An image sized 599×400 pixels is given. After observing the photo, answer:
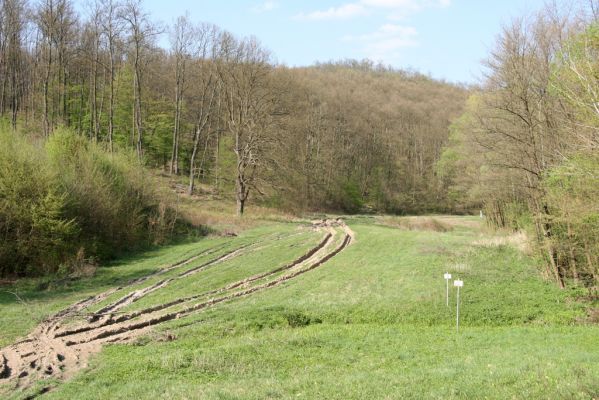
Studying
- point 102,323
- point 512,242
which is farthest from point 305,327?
point 512,242

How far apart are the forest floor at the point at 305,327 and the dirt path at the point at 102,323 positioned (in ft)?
0.24

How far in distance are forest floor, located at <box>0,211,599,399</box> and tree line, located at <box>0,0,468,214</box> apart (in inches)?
843

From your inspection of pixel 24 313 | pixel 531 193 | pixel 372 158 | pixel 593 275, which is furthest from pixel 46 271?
pixel 372 158

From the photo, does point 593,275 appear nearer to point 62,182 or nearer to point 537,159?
point 537,159

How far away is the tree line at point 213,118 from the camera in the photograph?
47.9m

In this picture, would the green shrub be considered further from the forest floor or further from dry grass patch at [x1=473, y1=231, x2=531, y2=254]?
dry grass patch at [x1=473, y1=231, x2=531, y2=254]

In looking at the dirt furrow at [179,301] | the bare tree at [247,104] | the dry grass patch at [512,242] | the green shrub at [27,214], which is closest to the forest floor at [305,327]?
the dirt furrow at [179,301]

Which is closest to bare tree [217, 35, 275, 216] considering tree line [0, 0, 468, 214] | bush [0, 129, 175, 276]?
tree line [0, 0, 468, 214]

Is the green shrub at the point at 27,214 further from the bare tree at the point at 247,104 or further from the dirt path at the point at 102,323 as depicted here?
the bare tree at the point at 247,104

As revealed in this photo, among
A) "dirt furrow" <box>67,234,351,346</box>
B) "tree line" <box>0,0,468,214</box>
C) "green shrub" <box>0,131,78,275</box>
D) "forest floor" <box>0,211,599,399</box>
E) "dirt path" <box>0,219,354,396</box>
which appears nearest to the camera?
"forest floor" <box>0,211,599,399</box>

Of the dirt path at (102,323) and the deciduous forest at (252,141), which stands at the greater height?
the deciduous forest at (252,141)

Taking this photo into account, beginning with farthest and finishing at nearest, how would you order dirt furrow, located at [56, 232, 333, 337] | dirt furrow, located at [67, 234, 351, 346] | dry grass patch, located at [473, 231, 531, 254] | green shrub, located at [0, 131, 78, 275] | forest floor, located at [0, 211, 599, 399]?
1. dry grass patch, located at [473, 231, 531, 254]
2. green shrub, located at [0, 131, 78, 275]
3. dirt furrow, located at [56, 232, 333, 337]
4. dirt furrow, located at [67, 234, 351, 346]
5. forest floor, located at [0, 211, 599, 399]

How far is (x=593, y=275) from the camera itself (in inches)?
867

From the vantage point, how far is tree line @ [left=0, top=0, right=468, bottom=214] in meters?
47.9
